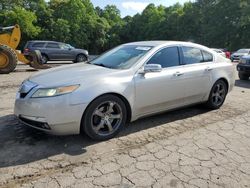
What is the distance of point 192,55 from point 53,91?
2.92 m

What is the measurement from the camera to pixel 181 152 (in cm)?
396

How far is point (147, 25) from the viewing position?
53.4m

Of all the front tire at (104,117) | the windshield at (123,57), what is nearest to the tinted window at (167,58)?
the windshield at (123,57)

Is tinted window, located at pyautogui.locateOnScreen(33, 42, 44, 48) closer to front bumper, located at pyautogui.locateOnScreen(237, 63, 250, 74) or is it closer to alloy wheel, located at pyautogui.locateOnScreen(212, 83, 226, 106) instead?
front bumper, located at pyautogui.locateOnScreen(237, 63, 250, 74)

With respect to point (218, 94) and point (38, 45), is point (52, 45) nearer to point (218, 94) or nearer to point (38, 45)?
point (38, 45)

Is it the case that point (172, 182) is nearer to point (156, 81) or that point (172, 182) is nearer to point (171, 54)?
point (156, 81)

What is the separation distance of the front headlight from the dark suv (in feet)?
44.0

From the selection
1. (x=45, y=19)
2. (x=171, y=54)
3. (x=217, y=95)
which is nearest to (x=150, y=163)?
(x=171, y=54)

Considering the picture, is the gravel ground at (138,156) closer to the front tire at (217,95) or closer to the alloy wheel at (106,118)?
the alloy wheel at (106,118)

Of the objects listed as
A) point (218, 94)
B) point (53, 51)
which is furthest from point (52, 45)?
point (218, 94)

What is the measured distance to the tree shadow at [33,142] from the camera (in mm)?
3715

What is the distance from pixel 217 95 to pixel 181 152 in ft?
8.18

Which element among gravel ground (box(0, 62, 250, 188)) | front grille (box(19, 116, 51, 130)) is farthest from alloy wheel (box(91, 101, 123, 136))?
front grille (box(19, 116, 51, 130))

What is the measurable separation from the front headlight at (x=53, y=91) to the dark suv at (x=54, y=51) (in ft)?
44.0
